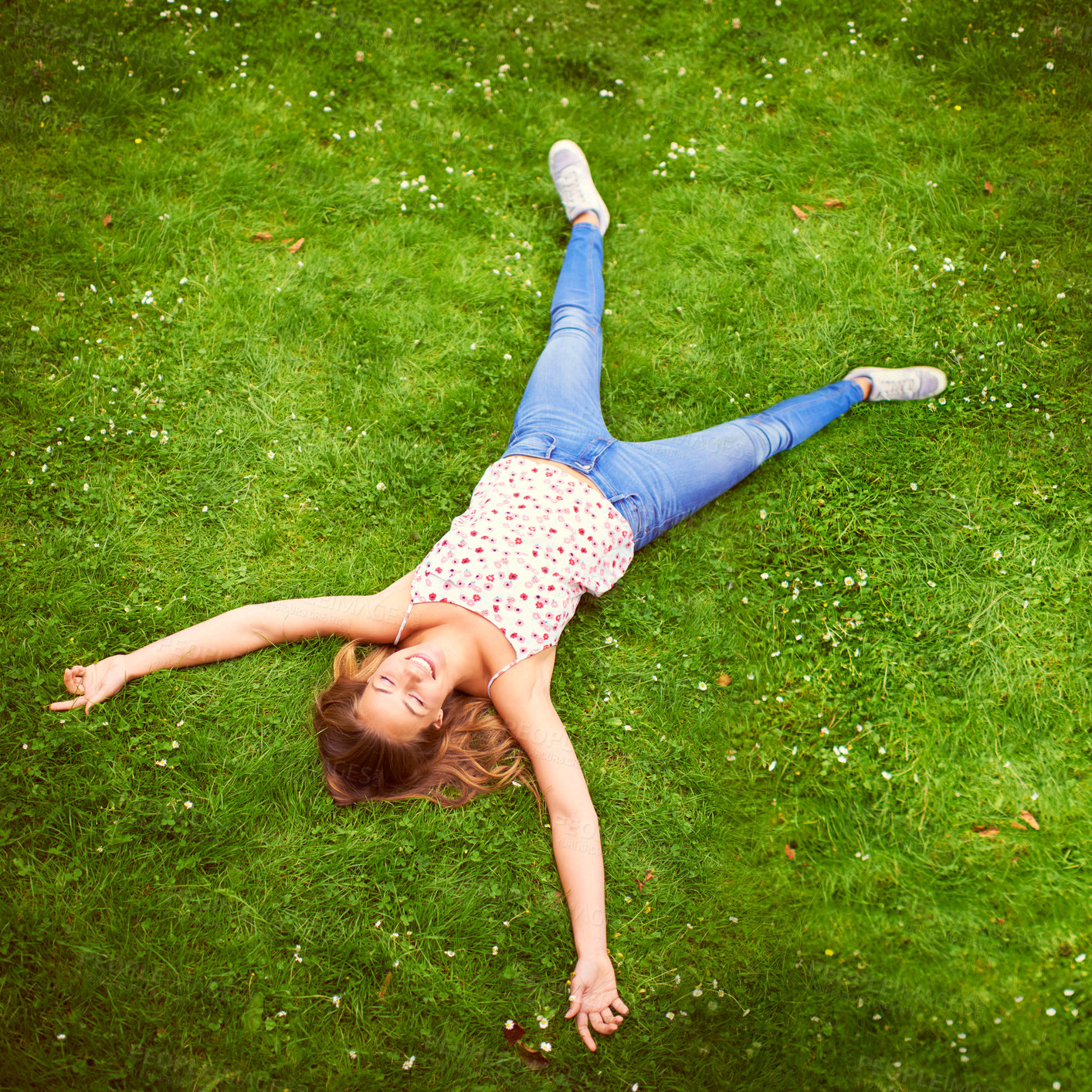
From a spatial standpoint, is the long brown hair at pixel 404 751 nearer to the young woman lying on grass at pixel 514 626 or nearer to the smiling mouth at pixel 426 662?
the young woman lying on grass at pixel 514 626

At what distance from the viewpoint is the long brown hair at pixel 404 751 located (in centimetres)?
416

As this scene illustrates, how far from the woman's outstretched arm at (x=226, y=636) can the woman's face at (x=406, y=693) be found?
69cm

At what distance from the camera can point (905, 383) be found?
5.48 m


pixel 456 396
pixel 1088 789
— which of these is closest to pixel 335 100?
pixel 456 396

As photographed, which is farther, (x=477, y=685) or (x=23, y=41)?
(x=23, y=41)

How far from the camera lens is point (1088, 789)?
470cm

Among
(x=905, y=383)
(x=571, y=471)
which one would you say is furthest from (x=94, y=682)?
(x=905, y=383)

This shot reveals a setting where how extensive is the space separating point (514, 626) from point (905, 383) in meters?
3.72

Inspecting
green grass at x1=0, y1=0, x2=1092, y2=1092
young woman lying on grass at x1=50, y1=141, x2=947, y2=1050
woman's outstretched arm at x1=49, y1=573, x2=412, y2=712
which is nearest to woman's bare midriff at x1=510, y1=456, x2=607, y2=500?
young woman lying on grass at x1=50, y1=141, x2=947, y2=1050

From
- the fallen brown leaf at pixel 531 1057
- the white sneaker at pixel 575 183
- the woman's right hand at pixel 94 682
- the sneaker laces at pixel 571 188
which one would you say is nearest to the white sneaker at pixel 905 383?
the white sneaker at pixel 575 183

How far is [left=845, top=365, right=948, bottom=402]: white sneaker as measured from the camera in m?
5.48

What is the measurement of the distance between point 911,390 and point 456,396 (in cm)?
362

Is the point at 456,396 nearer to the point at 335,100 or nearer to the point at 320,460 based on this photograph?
the point at 320,460

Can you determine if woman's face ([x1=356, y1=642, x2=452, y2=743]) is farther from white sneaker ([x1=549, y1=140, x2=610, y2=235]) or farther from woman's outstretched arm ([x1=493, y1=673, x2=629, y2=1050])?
white sneaker ([x1=549, y1=140, x2=610, y2=235])
